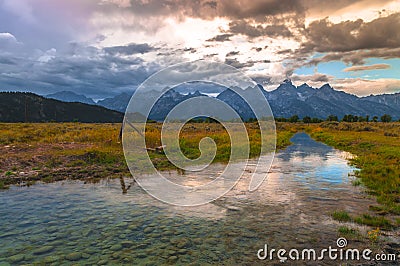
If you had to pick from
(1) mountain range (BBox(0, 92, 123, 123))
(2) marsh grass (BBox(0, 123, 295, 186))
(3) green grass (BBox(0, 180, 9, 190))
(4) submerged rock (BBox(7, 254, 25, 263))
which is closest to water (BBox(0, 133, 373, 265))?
(4) submerged rock (BBox(7, 254, 25, 263))

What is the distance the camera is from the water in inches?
305

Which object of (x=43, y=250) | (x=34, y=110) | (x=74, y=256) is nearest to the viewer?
(x=74, y=256)

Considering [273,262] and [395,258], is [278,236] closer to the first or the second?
[273,262]

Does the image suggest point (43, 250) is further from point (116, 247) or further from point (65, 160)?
point (65, 160)

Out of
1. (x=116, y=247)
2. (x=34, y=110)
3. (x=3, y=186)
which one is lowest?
(x=116, y=247)

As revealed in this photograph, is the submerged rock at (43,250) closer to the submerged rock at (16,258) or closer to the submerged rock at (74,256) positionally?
the submerged rock at (16,258)

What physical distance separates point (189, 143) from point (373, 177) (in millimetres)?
19532

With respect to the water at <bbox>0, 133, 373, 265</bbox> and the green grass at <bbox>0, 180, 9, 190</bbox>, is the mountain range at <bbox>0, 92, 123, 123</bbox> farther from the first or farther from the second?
the water at <bbox>0, 133, 373, 265</bbox>

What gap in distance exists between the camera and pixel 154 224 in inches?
400

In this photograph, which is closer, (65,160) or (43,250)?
(43,250)

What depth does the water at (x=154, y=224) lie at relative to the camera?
776 cm

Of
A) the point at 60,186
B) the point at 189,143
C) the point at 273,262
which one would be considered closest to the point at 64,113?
the point at 189,143

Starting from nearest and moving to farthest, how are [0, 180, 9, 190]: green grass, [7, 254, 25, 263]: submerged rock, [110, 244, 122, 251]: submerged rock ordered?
1. [7, 254, 25, 263]: submerged rock
2. [110, 244, 122, 251]: submerged rock
3. [0, 180, 9, 190]: green grass

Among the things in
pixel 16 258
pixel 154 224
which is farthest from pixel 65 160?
pixel 16 258
